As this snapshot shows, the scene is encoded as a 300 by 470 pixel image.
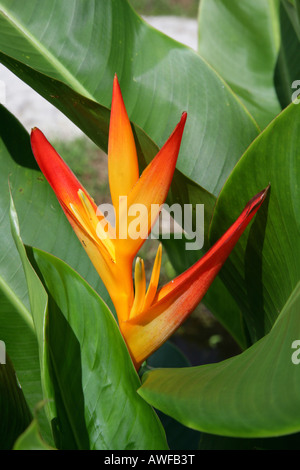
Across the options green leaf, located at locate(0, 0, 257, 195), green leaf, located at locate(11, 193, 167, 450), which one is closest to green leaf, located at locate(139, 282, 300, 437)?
green leaf, located at locate(11, 193, 167, 450)

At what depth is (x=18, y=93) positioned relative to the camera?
2.38 m

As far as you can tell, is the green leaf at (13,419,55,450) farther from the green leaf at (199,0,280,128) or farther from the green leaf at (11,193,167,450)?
the green leaf at (199,0,280,128)

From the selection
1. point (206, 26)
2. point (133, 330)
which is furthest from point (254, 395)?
point (206, 26)

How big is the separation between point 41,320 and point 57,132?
184cm

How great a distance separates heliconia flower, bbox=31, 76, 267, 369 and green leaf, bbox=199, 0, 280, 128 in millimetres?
476

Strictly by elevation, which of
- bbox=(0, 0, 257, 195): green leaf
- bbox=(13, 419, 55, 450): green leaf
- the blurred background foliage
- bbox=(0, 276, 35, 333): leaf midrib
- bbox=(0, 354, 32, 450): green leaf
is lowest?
bbox=(0, 354, 32, 450): green leaf

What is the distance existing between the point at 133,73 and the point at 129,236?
0.35 metres

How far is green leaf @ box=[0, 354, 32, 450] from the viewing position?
550 mm

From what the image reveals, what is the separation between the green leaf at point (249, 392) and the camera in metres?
0.37

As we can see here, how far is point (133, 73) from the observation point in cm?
76

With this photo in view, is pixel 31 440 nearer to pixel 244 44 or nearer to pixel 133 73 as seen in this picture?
pixel 133 73

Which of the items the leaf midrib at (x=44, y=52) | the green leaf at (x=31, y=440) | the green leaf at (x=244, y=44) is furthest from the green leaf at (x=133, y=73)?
the green leaf at (x=31, y=440)

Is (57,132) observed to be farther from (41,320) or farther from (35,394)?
(41,320)

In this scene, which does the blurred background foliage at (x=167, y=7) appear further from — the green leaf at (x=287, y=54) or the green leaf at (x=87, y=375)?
the green leaf at (x=87, y=375)
